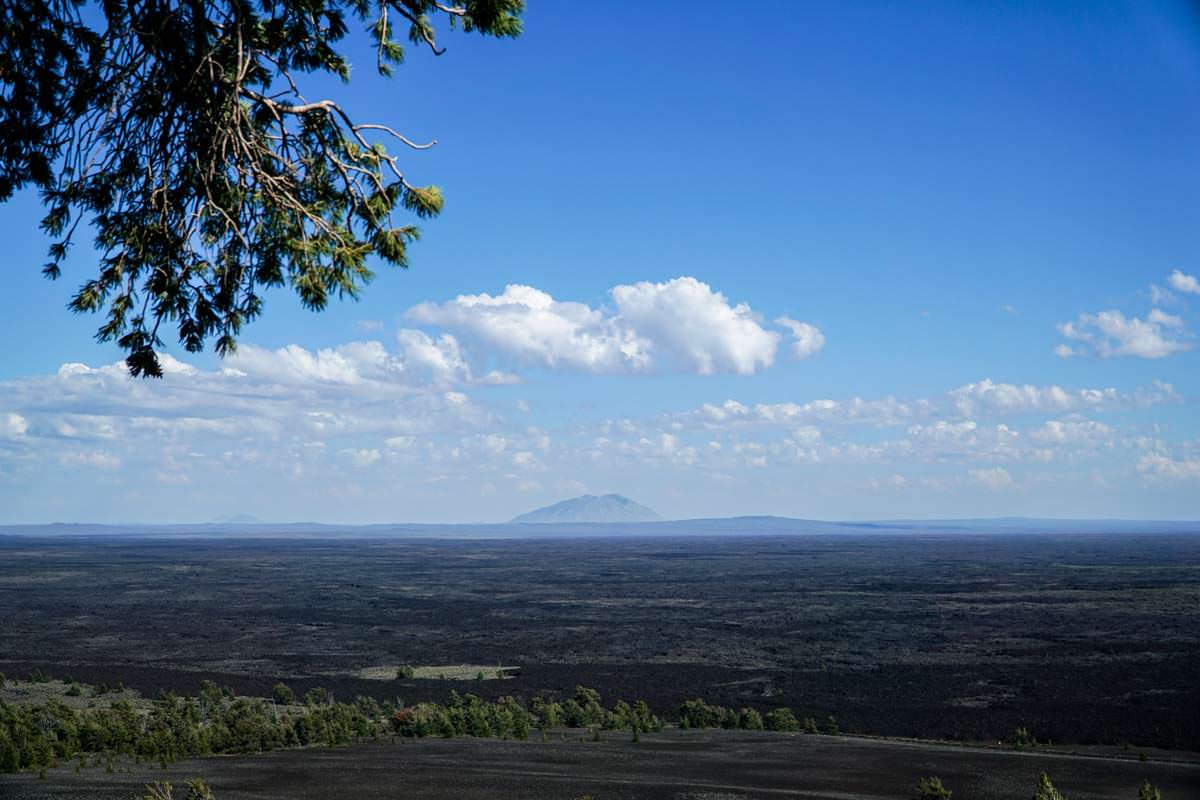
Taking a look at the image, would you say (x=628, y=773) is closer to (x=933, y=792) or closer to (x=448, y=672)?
(x=933, y=792)

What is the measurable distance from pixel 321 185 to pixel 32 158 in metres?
2.37

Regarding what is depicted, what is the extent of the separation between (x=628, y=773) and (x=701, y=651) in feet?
103

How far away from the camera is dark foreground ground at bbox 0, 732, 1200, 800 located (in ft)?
71.4

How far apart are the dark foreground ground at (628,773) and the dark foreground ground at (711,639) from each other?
21.5 ft

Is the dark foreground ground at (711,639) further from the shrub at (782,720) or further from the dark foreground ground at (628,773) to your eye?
the dark foreground ground at (628,773)

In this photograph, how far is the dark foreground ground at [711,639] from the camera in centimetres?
4012

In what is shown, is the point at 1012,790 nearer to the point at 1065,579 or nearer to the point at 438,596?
the point at 438,596

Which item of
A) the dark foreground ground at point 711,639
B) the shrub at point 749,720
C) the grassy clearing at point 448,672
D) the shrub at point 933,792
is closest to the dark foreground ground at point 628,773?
the shrub at point 933,792

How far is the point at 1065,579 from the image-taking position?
353ft

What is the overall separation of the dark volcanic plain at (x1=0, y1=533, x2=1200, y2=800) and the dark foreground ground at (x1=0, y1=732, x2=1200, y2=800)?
18 centimetres

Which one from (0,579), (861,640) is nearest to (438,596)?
(861,640)

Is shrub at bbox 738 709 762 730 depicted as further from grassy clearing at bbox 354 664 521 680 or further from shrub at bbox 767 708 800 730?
grassy clearing at bbox 354 664 521 680

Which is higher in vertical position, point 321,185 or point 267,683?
point 321,185

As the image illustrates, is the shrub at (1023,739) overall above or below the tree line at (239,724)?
below
